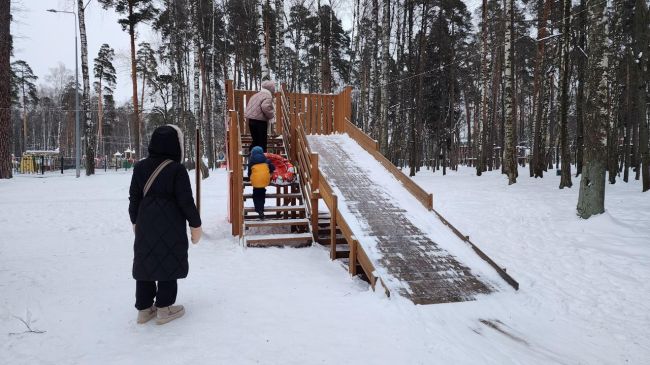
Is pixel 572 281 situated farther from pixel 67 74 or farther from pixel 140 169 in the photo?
pixel 67 74

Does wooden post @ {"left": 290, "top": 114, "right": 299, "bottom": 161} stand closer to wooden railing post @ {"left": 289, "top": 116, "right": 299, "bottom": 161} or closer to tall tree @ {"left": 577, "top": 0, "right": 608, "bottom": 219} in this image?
wooden railing post @ {"left": 289, "top": 116, "right": 299, "bottom": 161}

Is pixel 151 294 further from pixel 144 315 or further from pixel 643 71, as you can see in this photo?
pixel 643 71

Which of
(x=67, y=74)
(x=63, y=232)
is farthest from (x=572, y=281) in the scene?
(x=67, y=74)

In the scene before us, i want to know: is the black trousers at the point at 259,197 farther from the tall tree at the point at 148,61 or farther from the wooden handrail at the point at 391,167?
the tall tree at the point at 148,61

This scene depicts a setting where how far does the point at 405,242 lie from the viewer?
206 inches

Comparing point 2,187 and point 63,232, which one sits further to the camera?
point 2,187

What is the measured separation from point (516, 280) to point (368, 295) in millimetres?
2077

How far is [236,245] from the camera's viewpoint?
244 inches

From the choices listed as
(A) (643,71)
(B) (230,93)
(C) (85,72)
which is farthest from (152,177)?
(C) (85,72)

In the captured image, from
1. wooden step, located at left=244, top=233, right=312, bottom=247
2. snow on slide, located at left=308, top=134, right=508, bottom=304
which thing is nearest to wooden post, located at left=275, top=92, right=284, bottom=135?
snow on slide, located at left=308, top=134, right=508, bottom=304

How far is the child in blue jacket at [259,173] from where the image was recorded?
250 inches

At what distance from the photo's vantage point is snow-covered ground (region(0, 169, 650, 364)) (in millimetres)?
2990

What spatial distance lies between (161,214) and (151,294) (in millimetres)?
736

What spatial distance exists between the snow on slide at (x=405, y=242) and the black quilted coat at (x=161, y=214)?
7.08 feet
